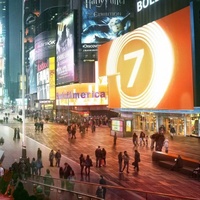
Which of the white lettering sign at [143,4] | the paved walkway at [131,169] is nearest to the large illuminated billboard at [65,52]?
the white lettering sign at [143,4]

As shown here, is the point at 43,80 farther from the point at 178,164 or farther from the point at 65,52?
the point at 178,164

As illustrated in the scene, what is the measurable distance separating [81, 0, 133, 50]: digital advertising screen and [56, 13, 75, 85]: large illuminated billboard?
447 cm

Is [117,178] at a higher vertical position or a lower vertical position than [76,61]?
lower

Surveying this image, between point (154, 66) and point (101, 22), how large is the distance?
3968cm

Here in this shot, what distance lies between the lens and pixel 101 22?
79.6 m

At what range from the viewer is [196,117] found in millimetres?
39188

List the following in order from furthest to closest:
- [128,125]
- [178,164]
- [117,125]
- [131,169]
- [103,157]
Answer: [117,125] < [128,125] < [103,157] < [131,169] < [178,164]

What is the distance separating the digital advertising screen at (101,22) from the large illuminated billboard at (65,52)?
14.7 feet

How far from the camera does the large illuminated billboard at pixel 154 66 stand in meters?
36.8

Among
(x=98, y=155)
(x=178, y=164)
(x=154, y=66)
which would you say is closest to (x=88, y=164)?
(x=98, y=155)

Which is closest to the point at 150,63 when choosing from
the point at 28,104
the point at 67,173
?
the point at 67,173

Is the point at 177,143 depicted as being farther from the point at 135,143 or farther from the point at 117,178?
the point at 117,178

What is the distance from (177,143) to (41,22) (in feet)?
343

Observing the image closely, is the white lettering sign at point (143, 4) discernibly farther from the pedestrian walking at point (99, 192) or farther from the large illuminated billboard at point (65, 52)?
the pedestrian walking at point (99, 192)
